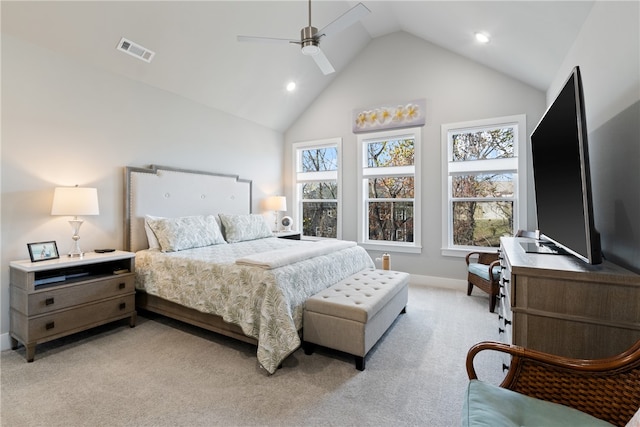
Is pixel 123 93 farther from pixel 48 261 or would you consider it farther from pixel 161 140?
pixel 48 261

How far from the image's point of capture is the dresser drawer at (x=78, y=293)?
241 centimetres

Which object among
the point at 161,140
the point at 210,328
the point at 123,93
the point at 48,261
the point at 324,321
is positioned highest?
the point at 123,93

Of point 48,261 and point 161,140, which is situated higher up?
point 161,140

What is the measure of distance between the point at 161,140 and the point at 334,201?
2.97 metres

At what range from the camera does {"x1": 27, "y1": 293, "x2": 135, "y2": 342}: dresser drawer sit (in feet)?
7.90

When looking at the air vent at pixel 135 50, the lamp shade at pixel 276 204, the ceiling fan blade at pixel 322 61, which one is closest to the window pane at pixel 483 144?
the ceiling fan blade at pixel 322 61

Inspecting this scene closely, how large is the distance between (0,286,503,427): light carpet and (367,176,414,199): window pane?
7.94 feet

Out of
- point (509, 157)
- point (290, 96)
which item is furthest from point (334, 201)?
point (509, 157)

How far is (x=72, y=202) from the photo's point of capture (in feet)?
8.85

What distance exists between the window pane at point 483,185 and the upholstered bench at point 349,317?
2.39m

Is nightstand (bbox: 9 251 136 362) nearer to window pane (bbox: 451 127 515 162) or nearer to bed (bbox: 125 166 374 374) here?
bed (bbox: 125 166 374 374)

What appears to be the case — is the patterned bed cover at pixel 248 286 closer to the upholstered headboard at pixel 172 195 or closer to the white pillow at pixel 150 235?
the white pillow at pixel 150 235

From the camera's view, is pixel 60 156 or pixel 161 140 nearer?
pixel 60 156

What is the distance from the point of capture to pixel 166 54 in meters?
3.47
